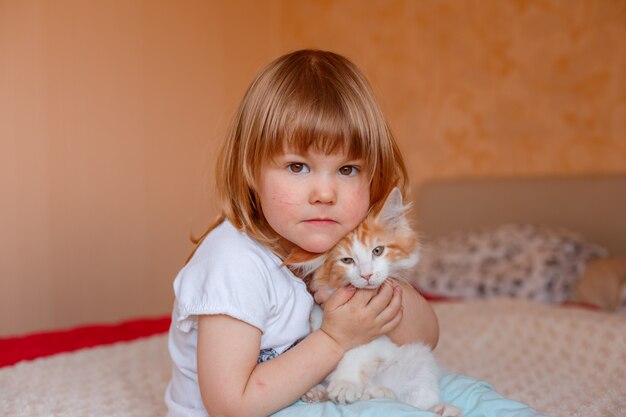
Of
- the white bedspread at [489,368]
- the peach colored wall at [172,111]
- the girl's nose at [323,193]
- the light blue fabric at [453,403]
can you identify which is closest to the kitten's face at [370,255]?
the girl's nose at [323,193]

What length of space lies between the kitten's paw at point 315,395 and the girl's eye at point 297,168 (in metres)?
0.39

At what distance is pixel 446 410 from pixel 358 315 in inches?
8.5

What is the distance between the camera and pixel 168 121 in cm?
378

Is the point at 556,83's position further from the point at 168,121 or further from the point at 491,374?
the point at 168,121

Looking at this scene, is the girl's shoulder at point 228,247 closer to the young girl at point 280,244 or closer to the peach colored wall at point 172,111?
the young girl at point 280,244

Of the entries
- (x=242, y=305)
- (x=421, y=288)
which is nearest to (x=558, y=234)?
(x=421, y=288)

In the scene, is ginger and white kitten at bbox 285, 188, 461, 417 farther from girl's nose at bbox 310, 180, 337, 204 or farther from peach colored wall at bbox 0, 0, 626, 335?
peach colored wall at bbox 0, 0, 626, 335

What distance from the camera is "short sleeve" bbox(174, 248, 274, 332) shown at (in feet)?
3.21

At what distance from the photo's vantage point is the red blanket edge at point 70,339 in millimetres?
1755

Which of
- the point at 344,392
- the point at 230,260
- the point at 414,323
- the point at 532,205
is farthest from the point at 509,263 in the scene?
the point at 230,260

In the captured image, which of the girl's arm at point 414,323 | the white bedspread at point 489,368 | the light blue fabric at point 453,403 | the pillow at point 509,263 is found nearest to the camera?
the light blue fabric at point 453,403

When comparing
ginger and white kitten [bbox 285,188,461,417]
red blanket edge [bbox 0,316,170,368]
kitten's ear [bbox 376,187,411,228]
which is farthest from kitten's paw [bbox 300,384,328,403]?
red blanket edge [bbox 0,316,170,368]

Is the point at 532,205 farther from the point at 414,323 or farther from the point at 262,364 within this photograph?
the point at 262,364

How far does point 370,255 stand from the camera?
112 centimetres
